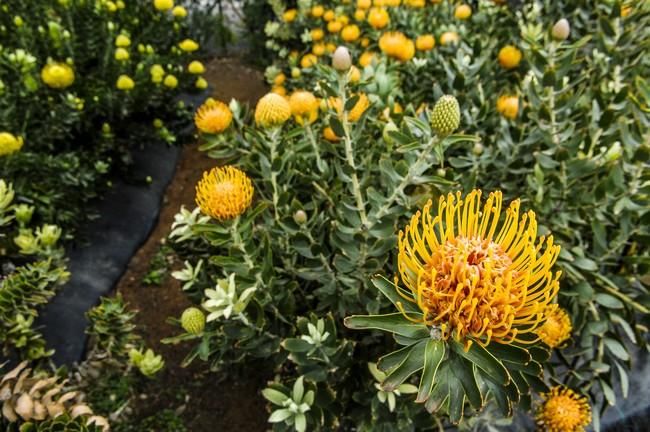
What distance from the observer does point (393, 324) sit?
1.05 metres

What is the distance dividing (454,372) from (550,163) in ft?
3.53

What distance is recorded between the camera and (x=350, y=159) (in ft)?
5.29

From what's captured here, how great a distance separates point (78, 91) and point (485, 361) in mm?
2680

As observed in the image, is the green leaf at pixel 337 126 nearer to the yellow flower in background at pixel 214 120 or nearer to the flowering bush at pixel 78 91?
the yellow flower in background at pixel 214 120

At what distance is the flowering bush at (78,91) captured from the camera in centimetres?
246

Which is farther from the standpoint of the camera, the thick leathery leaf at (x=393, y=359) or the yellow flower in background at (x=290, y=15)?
the yellow flower in background at (x=290, y=15)

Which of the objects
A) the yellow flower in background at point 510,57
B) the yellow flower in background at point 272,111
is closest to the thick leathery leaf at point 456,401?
the yellow flower in background at point 272,111

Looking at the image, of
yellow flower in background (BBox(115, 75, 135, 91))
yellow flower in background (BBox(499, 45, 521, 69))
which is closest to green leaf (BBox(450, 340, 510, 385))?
yellow flower in background (BBox(499, 45, 521, 69))

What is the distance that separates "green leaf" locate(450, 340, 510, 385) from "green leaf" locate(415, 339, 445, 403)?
0.05m

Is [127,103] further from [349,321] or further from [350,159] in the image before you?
[349,321]

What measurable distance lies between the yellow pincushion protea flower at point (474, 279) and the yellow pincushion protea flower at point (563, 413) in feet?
2.88

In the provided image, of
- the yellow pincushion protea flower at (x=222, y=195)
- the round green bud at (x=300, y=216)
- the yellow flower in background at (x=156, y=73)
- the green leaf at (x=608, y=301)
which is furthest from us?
the yellow flower in background at (x=156, y=73)

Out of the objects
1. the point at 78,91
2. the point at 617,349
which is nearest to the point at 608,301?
the point at 617,349

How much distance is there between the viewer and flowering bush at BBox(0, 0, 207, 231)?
2.46m
